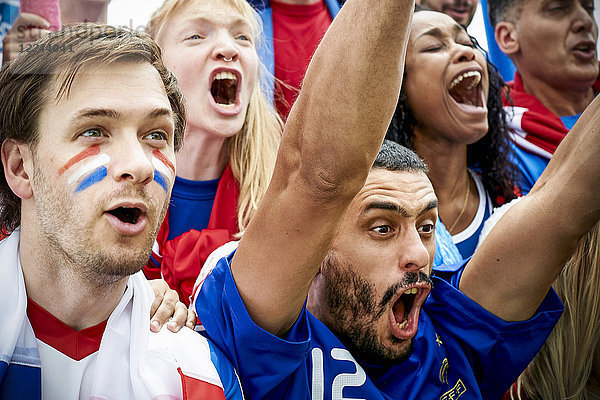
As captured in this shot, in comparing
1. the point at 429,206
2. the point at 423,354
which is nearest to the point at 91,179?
the point at 429,206

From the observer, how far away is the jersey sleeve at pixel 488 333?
1860 millimetres

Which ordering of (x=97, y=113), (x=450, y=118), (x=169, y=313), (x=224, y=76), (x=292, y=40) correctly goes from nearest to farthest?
(x=97, y=113) → (x=169, y=313) → (x=224, y=76) → (x=450, y=118) → (x=292, y=40)

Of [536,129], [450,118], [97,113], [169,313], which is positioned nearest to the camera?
[97,113]

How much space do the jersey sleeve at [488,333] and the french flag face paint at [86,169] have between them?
95 centimetres

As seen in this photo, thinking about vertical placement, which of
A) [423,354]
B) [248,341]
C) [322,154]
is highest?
[322,154]

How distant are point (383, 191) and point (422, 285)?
26 cm

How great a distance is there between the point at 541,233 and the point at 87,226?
1.08 meters

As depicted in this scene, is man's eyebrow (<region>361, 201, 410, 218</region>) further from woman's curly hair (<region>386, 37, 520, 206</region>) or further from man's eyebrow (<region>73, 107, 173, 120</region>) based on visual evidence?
woman's curly hair (<region>386, 37, 520, 206</region>)

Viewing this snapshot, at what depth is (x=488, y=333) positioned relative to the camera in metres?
1.86

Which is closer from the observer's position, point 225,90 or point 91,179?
point 91,179

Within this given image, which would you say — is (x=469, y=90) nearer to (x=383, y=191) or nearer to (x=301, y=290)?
(x=383, y=191)

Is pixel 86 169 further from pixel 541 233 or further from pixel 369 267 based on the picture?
pixel 541 233

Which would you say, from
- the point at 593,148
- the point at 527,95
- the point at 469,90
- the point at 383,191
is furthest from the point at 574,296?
the point at 527,95

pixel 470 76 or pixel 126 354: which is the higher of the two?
pixel 470 76
